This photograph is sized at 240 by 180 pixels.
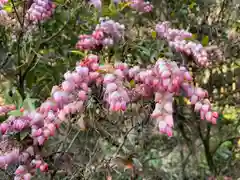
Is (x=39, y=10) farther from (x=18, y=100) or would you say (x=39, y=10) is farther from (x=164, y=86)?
(x=164, y=86)

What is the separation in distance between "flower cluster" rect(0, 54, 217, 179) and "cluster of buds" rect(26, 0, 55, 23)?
0.70 meters

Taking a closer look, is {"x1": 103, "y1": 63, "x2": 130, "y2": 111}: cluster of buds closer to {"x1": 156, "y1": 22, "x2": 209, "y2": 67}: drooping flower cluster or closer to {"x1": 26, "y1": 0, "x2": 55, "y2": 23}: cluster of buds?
{"x1": 156, "y1": 22, "x2": 209, "y2": 67}: drooping flower cluster

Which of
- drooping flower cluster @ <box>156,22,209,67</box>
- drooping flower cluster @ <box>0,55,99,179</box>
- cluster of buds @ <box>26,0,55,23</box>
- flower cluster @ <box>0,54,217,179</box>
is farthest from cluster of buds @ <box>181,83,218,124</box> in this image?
cluster of buds @ <box>26,0,55,23</box>

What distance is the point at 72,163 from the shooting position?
1.43 m

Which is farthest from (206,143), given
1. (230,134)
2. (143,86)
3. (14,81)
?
(143,86)

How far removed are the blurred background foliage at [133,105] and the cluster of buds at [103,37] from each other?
64 mm

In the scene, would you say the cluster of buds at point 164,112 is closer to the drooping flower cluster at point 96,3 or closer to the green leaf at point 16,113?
the green leaf at point 16,113

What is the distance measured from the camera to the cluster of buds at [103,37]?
182 centimetres

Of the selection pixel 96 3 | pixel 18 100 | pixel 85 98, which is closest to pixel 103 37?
pixel 96 3

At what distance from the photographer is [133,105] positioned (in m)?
1.26

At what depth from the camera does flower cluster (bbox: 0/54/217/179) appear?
1098 millimetres

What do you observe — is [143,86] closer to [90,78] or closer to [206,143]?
[90,78]

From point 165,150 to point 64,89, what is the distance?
2.09 meters

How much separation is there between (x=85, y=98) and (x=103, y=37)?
73cm
